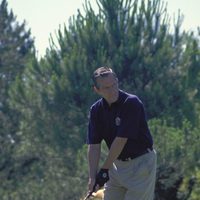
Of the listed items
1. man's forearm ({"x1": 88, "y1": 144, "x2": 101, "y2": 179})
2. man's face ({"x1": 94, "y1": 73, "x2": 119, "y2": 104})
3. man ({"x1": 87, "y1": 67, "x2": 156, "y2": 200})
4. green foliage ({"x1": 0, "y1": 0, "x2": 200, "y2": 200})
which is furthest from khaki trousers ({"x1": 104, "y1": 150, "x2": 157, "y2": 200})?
green foliage ({"x1": 0, "y1": 0, "x2": 200, "y2": 200})

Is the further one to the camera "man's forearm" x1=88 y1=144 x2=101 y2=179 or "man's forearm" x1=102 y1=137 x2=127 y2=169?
"man's forearm" x1=88 y1=144 x2=101 y2=179

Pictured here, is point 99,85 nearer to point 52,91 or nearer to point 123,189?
point 123,189

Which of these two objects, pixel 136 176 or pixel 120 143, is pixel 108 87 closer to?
pixel 120 143

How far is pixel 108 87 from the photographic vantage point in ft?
22.2

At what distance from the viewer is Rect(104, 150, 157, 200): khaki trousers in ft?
22.9

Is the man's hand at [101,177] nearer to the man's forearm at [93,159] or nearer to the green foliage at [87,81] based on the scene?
the man's forearm at [93,159]

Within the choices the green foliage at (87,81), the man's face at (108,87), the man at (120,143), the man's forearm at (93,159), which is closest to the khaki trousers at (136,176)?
the man at (120,143)

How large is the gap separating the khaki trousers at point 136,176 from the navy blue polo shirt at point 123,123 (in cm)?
8

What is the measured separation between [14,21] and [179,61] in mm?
11011

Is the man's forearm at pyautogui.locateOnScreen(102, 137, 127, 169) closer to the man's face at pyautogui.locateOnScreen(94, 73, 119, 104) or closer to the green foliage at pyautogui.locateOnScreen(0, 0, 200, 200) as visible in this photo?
the man's face at pyautogui.locateOnScreen(94, 73, 119, 104)

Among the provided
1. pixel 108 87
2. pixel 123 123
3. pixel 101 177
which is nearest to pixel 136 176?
pixel 101 177

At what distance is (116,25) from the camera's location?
105 ft

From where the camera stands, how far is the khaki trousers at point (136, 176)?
22.9 ft

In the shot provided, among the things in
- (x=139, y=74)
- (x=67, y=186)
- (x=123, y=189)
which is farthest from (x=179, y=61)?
(x=123, y=189)
